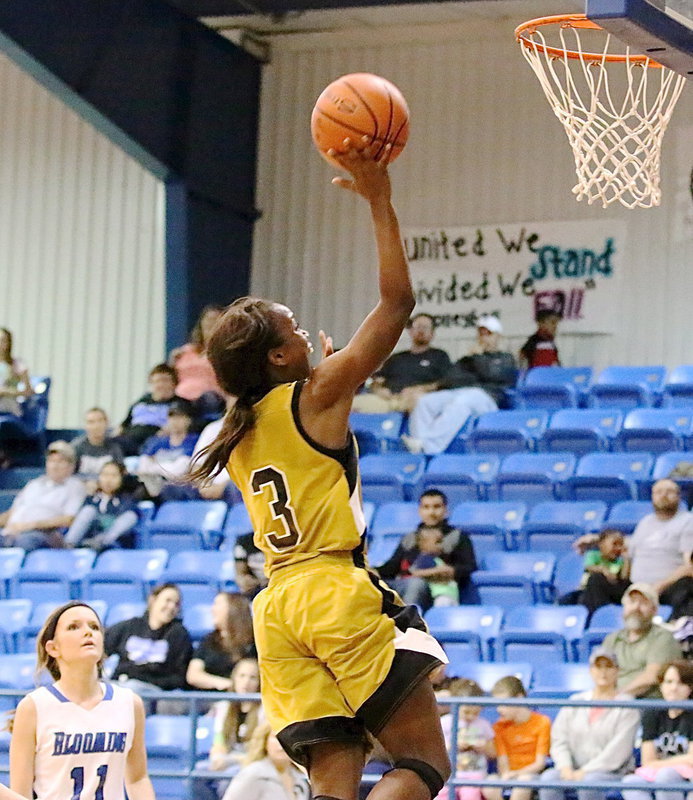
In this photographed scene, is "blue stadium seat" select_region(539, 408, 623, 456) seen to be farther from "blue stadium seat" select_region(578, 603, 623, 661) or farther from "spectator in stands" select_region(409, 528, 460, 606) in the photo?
"blue stadium seat" select_region(578, 603, 623, 661)

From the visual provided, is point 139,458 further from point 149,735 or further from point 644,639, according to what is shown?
point 644,639

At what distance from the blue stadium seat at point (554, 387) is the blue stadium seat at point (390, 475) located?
4.31 ft

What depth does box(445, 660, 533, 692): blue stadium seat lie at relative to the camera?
27.2 feet

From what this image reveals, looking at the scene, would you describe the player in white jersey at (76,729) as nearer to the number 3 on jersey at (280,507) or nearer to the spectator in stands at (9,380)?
the number 3 on jersey at (280,507)

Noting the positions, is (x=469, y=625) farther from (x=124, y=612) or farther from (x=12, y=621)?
(x=12, y=621)

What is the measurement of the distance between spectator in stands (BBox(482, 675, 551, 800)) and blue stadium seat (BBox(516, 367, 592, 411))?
4885mm

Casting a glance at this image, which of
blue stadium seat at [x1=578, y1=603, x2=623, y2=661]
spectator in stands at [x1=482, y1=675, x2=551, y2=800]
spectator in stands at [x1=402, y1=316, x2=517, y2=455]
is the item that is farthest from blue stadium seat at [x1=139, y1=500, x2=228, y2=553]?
spectator in stands at [x1=482, y1=675, x2=551, y2=800]

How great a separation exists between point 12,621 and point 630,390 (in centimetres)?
506

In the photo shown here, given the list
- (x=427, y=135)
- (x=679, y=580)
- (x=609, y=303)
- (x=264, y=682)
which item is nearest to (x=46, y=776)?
(x=264, y=682)

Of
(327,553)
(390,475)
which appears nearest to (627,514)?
(390,475)

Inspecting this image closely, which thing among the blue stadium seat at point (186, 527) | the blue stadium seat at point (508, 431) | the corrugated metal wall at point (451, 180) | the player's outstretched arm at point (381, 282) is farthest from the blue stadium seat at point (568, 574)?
the player's outstretched arm at point (381, 282)

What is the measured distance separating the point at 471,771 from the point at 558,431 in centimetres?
433

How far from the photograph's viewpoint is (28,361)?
51.3ft

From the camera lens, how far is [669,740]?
7.14 meters
